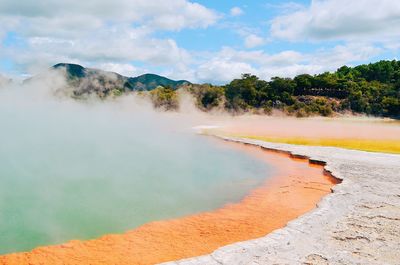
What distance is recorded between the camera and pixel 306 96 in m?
54.9

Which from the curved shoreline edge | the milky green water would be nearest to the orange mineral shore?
the milky green water

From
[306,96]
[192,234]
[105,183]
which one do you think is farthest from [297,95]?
[192,234]

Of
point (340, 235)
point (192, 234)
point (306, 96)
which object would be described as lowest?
point (192, 234)

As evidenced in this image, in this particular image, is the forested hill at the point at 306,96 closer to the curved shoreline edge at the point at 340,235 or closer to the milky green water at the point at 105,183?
the milky green water at the point at 105,183

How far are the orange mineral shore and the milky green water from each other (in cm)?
46

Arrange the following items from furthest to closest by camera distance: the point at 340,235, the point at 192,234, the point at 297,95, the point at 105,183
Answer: the point at 297,95, the point at 105,183, the point at 192,234, the point at 340,235

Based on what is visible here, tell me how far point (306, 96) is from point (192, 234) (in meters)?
50.1

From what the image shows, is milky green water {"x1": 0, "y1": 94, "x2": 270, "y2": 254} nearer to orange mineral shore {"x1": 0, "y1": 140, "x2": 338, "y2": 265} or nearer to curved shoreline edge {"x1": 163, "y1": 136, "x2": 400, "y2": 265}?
orange mineral shore {"x1": 0, "y1": 140, "x2": 338, "y2": 265}

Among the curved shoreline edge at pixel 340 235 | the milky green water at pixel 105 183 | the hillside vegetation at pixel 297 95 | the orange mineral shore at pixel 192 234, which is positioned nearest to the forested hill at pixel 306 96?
the hillside vegetation at pixel 297 95

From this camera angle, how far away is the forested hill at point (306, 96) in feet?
158

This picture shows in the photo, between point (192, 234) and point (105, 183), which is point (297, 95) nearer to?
point (105, 183)

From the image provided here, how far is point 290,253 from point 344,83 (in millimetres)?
52750

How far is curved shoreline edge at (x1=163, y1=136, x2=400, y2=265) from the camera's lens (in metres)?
5.82

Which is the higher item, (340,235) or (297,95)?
(297,95)
